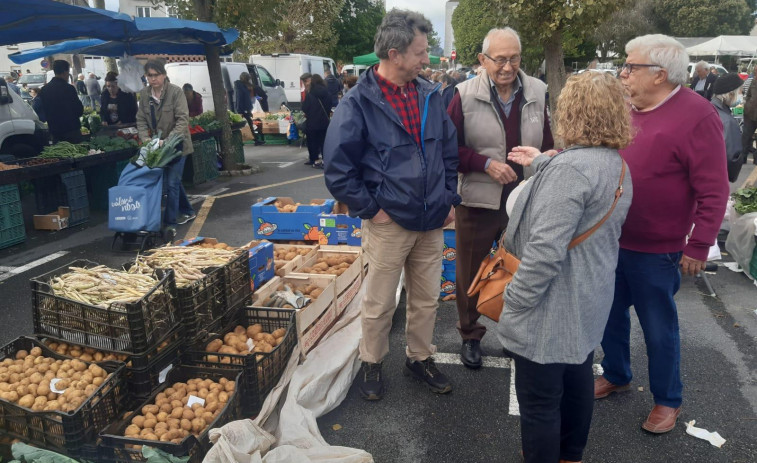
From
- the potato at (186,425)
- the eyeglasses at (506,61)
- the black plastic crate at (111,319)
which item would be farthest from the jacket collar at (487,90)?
the potato at (186,425)

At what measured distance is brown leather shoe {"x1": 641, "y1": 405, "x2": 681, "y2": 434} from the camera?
3217 millimetres

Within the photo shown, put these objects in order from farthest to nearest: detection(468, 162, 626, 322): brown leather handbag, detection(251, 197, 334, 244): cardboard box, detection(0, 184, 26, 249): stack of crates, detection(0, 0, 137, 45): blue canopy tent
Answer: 1. detection(0, 0, 137, 45): blue canopy tent
2. detection(0, 184, 26, 249): stack of crates
3. detection(251, 197, 334, 244): cardboard box
4. detection(468, 162, 626, 322): brown leather handbag

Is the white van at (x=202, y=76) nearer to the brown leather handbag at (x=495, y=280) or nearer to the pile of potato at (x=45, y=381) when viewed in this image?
the pile of potato at (x=45, y=381)

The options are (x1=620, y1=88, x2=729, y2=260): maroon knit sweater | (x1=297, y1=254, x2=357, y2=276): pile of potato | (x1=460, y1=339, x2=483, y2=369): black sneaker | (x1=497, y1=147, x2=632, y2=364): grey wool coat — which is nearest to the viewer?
(x1=497, y1=147, x2=632, y2=364): grey wool coat

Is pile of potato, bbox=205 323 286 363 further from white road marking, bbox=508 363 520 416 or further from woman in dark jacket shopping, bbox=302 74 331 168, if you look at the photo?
woman in dark jacket shopping, bbox=302 74 331 168

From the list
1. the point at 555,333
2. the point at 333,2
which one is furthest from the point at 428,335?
the point at 333,2

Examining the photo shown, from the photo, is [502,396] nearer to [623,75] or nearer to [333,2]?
[623,75]

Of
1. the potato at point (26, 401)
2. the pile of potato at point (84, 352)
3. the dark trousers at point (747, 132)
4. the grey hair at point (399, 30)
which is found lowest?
the potato at point (26, 401)

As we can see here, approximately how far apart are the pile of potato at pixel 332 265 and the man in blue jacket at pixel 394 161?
1.30 m

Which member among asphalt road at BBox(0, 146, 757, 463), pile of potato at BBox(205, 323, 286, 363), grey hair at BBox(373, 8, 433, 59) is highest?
grey hair at BBox(373, 8, 433, 59)

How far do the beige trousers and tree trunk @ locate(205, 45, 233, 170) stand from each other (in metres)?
8.56

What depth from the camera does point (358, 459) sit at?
2809 millimetres

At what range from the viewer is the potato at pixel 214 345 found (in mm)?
3506

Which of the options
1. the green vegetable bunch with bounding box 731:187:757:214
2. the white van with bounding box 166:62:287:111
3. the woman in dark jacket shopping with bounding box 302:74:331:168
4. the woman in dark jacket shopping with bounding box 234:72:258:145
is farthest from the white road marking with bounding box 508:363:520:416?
the white van with bounding box 166:62:287:111
